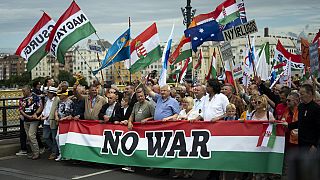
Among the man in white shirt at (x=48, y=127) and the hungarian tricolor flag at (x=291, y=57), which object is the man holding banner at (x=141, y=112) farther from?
the hungarian tricolor flag at (x=291, y=57)

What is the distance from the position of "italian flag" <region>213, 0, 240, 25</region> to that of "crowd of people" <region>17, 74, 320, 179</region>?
195 centimetres

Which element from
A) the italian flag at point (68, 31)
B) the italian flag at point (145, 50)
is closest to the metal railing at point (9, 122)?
the italian flag at point (68, 31)

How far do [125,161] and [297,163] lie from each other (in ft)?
24.1

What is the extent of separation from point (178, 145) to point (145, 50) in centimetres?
506

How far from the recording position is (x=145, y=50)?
480 inches

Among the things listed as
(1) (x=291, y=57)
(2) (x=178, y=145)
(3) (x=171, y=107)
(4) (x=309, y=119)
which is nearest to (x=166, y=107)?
(3) (x=171, y=107)

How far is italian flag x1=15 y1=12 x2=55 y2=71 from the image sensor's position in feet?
38.4

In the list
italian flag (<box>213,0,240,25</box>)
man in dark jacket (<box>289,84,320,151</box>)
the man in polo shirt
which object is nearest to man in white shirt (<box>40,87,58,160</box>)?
the man in polo shirt

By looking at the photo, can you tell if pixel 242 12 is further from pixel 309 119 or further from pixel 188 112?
pixel 309 119

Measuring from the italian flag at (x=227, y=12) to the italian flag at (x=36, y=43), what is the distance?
458 centimetres

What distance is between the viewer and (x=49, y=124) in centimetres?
1006

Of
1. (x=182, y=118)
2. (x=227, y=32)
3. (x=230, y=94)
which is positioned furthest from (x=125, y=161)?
(x=227, y=32)

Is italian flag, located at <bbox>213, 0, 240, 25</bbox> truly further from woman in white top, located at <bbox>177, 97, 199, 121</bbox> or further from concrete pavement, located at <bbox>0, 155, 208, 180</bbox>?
concrete pavement, located at <bbox>0, 155, 208, 180</bbox>

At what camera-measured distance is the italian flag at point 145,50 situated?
1216 centimetres
